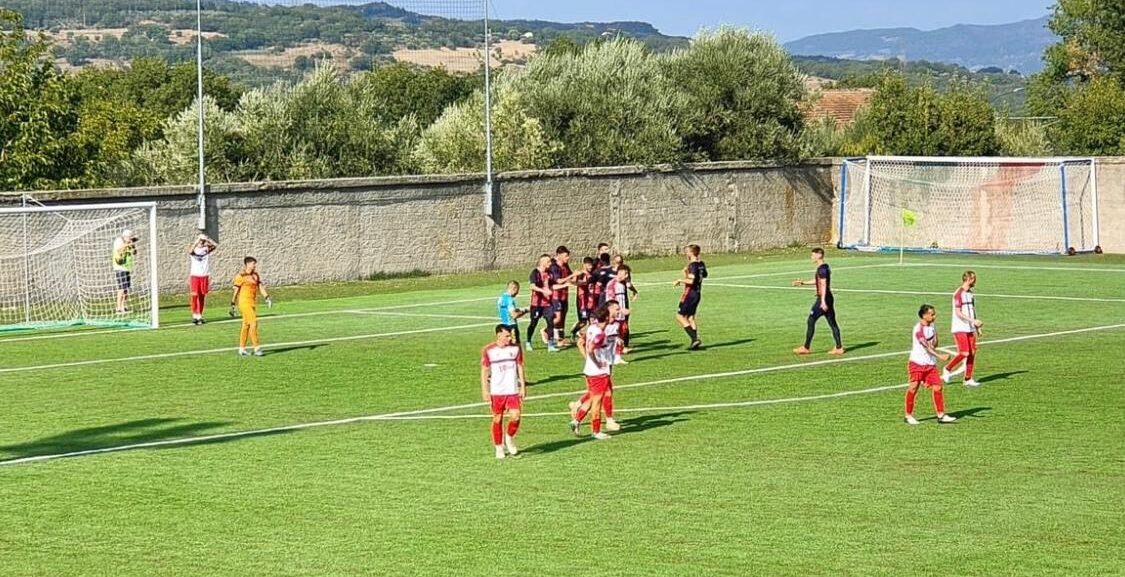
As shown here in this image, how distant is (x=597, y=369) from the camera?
19.4m

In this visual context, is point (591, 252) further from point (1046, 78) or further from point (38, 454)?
point (1046, 78)

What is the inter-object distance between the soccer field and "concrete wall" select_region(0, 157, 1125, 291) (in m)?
9.56

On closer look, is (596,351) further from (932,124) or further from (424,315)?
(932,124)

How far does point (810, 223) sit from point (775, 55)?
686 centimetres

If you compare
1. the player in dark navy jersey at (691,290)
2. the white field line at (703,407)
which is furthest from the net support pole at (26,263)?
the white field line at (703,407)

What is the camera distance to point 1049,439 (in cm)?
1922

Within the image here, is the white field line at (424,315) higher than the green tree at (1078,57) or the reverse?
the reverse

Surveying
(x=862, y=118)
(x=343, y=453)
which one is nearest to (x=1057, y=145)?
(x=862, y=118)

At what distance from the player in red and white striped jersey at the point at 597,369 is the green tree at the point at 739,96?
39643 millimetres

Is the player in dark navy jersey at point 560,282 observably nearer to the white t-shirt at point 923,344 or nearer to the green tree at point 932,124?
the white t-shirt at point 923,344

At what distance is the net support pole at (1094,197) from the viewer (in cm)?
5297

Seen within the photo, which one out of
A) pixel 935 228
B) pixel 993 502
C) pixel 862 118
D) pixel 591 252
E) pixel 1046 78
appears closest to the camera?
pixel 993 502

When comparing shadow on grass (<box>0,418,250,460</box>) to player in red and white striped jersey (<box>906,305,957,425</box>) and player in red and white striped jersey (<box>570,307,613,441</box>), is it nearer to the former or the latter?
player in red and white striped jersey (<box>570,307,613,441</box>)

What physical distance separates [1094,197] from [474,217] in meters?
19.8
